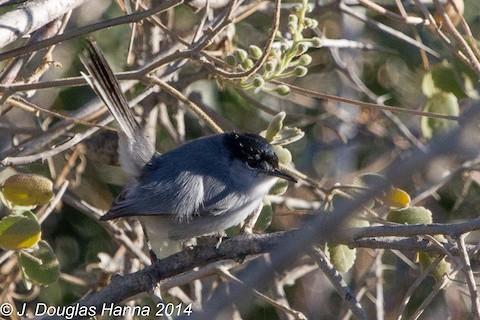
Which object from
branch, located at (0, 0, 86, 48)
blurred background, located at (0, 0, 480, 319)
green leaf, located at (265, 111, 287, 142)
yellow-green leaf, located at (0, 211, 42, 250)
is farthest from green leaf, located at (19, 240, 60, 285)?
green leaf, located at (265, 111, 287, 142)

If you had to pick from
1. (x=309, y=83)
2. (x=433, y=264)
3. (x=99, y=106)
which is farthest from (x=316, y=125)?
(x=433, y=264)

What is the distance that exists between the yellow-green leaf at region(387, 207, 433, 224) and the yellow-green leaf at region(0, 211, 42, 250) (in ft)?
3.37

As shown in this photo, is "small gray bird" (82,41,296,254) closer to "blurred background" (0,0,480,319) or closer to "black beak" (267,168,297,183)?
"black beak" (267,168,297,183)

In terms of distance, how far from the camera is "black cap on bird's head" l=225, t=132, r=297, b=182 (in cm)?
252

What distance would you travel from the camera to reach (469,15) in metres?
3.60

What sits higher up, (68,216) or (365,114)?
(365,114)

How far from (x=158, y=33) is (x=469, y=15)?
5.06 feet

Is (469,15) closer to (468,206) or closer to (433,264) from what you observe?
(468,206)

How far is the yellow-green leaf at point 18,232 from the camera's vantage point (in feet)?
6.72

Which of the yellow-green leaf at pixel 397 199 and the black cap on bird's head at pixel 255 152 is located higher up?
the yellow-green leaf at pixel 397 199

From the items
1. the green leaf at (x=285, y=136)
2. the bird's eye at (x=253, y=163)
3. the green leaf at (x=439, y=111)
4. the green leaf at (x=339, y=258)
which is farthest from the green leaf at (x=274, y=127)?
the green leaf at (x=439, y=111)

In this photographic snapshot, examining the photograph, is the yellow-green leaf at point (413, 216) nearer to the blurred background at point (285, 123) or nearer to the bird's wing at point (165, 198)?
the blurred background at point (285, 123)

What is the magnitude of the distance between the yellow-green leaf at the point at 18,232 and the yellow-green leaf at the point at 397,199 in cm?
99

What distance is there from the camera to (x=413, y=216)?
6.96 ft
